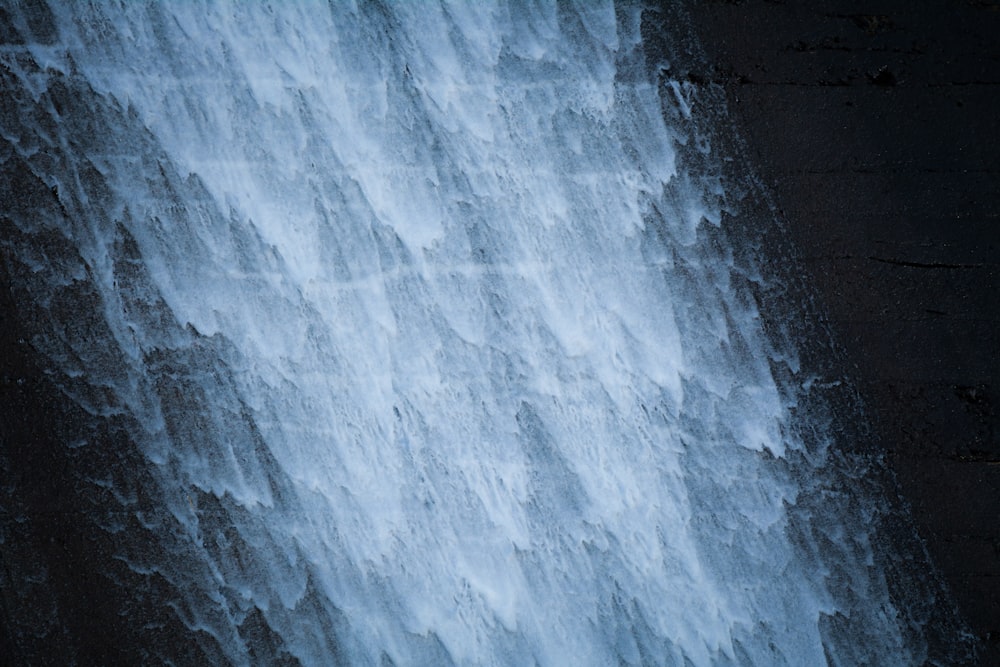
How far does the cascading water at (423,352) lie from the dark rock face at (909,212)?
10cm

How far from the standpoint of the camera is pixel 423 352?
796 mm

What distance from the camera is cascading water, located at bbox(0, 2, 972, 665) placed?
780 millimetres

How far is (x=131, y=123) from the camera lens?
2.55ft

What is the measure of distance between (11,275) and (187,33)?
1.17 feet

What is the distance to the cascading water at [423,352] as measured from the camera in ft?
2.56

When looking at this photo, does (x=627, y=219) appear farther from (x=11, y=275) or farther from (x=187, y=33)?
(x=11, y=275)

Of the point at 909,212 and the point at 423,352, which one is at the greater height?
the point at 909,212

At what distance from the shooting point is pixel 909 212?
0.79m

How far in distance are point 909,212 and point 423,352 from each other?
0.62 m

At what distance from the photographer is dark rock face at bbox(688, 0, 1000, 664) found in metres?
0.79

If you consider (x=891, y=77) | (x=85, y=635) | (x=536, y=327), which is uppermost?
(x=891, y=77)

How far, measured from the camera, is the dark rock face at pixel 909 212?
79cm

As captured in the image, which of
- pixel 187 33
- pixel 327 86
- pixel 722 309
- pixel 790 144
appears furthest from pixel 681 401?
pixel 187 33

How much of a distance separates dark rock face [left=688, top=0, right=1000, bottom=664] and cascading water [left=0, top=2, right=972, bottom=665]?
0.10 m
